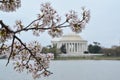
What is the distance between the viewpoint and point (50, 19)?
3863 mm

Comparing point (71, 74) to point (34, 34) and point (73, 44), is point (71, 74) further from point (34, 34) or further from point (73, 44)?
point (73, 44)

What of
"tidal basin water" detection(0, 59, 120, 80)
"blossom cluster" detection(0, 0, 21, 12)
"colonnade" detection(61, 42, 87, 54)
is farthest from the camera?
"colonnade" detection(61, 42, 87, 54)

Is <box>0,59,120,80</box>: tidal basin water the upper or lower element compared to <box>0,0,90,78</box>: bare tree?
lower

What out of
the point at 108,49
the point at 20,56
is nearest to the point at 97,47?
the point at 108,49

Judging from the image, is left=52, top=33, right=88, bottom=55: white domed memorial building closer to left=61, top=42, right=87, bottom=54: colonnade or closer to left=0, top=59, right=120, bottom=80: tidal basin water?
left=61, top=42, right=87, bottom=54: colonnade

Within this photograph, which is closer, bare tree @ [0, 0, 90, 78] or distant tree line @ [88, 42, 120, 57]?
bare tree @ [0, 0, 90, 78]

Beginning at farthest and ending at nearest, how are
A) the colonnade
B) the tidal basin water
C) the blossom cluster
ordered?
the colonnade < the tidal basin water < the blossom cluster

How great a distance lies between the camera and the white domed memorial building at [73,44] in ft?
428

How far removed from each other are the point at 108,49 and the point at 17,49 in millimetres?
136922

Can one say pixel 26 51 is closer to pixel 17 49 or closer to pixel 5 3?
pixel 17 49

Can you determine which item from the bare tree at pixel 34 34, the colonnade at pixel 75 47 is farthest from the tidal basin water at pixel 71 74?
the colonnade at pixel 75 47

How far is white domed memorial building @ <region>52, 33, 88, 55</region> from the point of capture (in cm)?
13050

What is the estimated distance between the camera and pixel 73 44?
135 m

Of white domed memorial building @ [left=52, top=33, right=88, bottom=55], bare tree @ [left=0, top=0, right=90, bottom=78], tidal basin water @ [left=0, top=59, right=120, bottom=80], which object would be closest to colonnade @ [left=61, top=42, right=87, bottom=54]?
white domed memorial building @ [left=52, top=33, right=88, bottom=55]
